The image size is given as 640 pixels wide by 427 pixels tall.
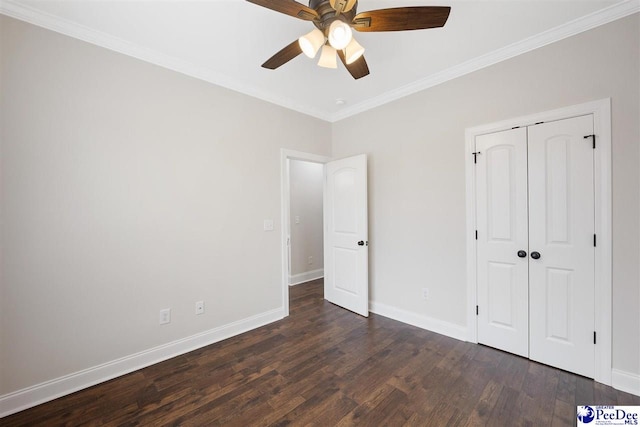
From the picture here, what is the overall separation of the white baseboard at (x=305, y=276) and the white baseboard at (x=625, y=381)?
3824mm

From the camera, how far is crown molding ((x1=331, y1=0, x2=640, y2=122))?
1.83 m

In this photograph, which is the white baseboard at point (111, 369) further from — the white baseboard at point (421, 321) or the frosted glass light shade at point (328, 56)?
the frosted glass light shade at point (328, 56)

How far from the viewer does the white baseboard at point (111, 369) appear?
1.75 m

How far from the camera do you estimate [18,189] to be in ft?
5.76

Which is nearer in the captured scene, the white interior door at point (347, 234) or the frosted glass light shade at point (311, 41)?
the frosted glass light shade at point (311, 41)

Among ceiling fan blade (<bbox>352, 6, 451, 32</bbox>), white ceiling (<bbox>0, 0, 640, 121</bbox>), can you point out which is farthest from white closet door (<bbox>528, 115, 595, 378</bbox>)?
ceiling fan blade (<bbox>352, 6, 451, 32</bbox>)

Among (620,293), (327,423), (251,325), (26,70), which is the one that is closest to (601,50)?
(620,293)

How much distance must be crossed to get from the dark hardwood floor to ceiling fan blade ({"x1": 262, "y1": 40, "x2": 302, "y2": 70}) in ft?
8.08

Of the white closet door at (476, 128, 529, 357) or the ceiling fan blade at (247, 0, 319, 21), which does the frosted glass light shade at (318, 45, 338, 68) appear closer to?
the ceiling fan blade at (247, 0, 319, 21)

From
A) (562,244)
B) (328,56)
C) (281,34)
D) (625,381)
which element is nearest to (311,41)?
(328,56)

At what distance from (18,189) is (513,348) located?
4.15m

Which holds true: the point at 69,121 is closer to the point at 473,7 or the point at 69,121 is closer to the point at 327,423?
the point at 327,423

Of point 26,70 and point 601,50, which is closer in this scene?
point 26,70

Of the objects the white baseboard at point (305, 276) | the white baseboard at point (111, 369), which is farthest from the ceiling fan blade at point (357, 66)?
the white baseboard at point (305, 276)
